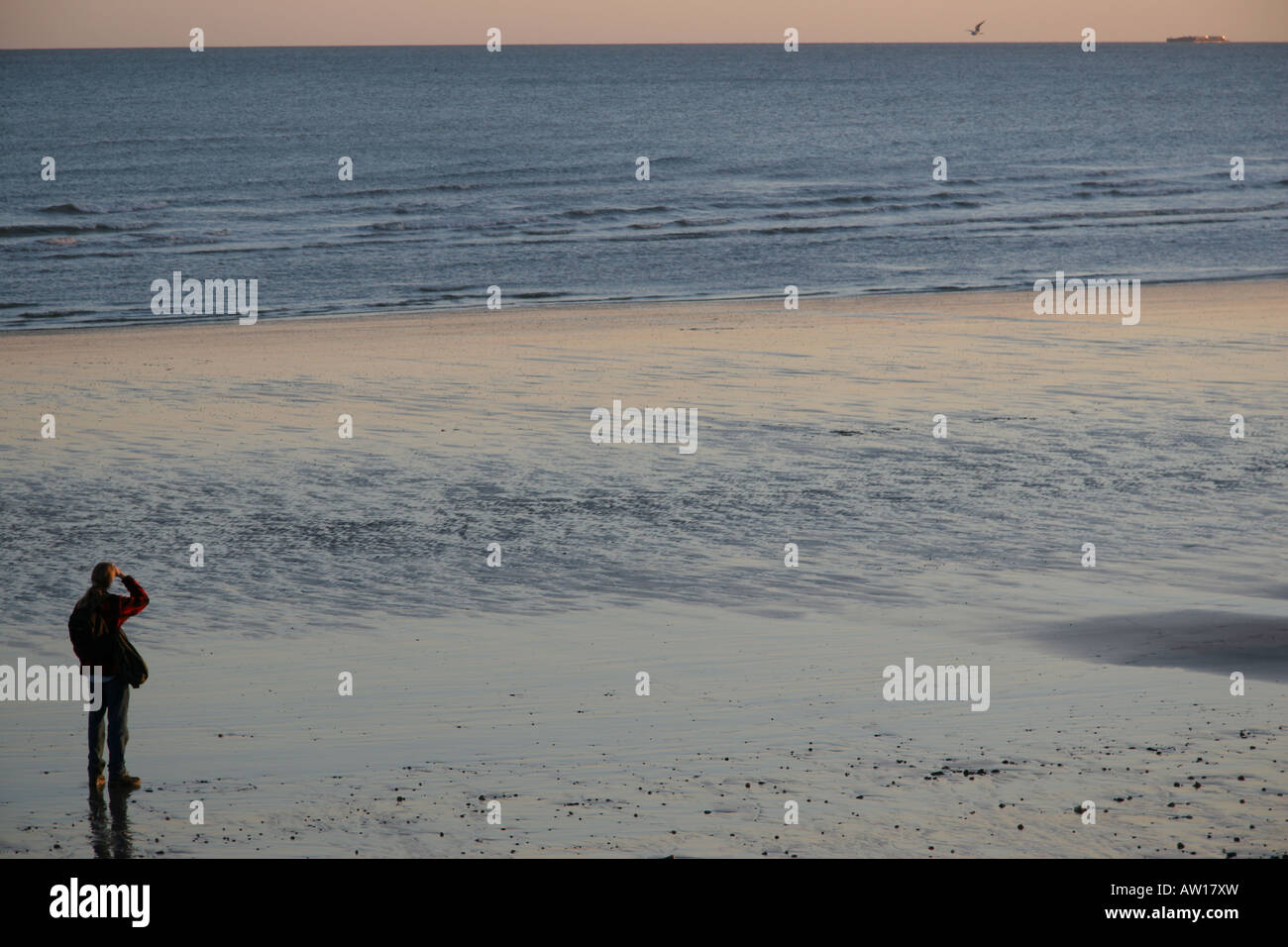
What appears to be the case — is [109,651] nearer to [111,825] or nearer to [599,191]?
[111,825]

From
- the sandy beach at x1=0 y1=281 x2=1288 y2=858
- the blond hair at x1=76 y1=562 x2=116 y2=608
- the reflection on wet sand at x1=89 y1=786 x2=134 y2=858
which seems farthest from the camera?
the blond hair at x1=76 y1=562 x2=116 y2=608

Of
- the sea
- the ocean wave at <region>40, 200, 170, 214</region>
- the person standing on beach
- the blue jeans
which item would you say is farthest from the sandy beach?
the ocean wave at <region>40, 200, 170, 214</region>

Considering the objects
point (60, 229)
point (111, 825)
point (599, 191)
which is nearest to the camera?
point (111, 825)

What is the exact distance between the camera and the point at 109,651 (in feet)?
29.4

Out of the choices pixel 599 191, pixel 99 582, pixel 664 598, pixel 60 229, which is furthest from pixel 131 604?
pixel 599 191

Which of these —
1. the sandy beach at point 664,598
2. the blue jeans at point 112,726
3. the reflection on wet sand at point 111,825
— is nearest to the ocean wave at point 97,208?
the sandy beach at point 664,598

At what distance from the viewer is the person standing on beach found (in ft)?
28.7

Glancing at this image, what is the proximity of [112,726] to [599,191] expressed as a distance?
48350mm

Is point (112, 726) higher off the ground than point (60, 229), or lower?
lower

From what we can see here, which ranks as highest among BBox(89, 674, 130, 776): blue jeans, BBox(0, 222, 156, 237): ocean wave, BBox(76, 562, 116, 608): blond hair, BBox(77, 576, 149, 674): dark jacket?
BBox(0, 222, 156, 237): ocean wave

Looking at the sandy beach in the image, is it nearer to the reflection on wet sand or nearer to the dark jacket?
the reflection on wet sand

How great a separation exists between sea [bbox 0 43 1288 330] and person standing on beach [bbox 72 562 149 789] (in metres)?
22.5

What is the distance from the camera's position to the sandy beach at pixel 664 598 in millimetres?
8242
